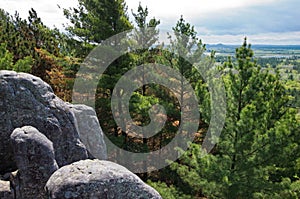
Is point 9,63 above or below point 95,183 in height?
above

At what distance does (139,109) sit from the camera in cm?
1351

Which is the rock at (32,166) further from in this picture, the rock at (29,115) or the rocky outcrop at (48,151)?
the rock at (29,115)

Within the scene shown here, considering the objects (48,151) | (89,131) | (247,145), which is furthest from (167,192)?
(48,151)

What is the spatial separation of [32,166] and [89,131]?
10.8ft

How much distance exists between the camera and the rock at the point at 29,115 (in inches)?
299

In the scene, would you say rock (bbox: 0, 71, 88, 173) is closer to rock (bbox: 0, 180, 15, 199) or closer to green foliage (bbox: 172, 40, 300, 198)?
rock (bbox: 0, 180, 15, 199)

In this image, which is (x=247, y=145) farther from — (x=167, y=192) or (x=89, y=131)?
(x=89, y=131)

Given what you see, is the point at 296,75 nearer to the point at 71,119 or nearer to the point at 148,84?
the point at 148,84

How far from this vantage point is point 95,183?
5.07 meters

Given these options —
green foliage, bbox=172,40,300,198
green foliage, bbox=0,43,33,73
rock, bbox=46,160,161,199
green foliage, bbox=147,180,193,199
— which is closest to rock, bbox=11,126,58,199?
rock, bbox=46,160,161,199

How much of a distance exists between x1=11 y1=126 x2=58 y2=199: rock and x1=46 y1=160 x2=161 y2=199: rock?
112 cm

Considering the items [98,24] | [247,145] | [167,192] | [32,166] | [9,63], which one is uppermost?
[98,24]

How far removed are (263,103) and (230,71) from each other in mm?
1520

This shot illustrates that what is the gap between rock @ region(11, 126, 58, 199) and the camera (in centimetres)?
634
